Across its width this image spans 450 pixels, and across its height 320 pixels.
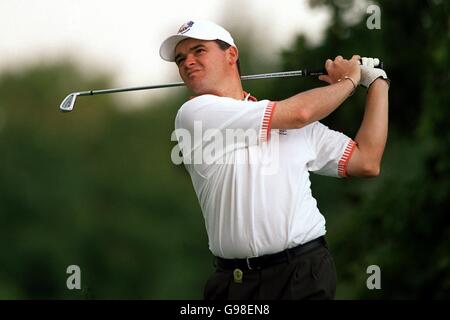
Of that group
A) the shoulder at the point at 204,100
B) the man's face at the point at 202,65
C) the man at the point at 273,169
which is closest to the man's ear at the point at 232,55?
the man's face at the point at 202,65

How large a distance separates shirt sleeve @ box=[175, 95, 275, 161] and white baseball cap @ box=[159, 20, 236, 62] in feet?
0.78

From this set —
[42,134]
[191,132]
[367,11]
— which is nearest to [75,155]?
[42,134]

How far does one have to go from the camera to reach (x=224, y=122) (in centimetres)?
377

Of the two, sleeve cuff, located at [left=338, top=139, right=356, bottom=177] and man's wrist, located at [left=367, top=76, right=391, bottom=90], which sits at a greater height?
man's wrist, located at [left=367, top=76, right=391, bottom=90]

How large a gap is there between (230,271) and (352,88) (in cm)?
69

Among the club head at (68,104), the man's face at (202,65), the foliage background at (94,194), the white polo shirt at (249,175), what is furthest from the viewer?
the foliage background at (94,194)

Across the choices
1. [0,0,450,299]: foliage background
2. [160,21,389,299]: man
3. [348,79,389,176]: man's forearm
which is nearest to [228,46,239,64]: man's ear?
[160,21,389,299]: man

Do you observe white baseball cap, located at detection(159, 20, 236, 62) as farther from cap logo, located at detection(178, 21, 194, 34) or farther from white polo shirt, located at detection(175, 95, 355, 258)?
white polo shirt, located at detection(175, 95, 355, 258)

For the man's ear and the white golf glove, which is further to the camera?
the man's ear

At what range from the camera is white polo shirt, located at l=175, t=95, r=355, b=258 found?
3662 mm

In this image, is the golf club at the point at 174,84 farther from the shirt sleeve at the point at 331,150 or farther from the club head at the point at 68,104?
the shirt sleeve at the point at 331,150

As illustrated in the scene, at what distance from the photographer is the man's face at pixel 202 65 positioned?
12.9ft

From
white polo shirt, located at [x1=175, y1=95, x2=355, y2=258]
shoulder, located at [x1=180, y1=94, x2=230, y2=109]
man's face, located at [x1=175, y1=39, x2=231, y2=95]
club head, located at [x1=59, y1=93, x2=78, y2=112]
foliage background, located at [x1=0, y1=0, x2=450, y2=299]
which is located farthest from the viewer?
foliage background, located at [x1=0, y1=0, x2=450, y2=299]
